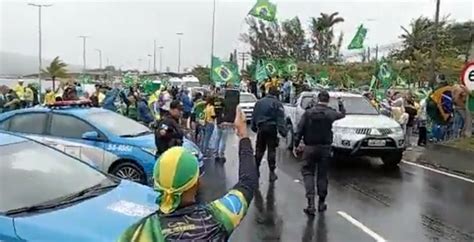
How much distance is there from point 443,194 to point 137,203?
6938 mm

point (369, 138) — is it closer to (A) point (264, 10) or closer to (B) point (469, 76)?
(B) point (469, 76)

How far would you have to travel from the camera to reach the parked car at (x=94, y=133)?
9930 mm

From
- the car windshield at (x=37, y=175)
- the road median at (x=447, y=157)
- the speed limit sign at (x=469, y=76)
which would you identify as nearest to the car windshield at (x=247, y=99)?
the road median at (x=447, y=157)

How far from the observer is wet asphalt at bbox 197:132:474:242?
7.75 metres

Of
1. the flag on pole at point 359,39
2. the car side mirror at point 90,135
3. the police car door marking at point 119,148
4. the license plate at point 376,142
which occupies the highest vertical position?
the flag on pole at point 359,39

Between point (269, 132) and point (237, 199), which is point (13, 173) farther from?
point (269, 132)

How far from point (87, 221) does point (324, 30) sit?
63401 millimetres

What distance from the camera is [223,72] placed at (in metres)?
28.0

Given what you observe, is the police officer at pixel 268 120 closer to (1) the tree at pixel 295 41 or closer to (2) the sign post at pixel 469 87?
(2) the sign post at pixel 469 87

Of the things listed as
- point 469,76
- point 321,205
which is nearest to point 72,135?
point 321,205

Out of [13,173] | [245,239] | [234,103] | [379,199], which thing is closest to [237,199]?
[234,103]

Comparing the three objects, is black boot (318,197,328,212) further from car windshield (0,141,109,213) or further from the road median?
the road median

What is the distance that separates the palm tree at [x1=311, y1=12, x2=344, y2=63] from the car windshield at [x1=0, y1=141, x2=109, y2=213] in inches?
2413

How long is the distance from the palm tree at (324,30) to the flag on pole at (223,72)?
3882 cm
